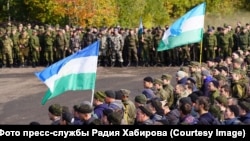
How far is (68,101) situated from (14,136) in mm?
8609

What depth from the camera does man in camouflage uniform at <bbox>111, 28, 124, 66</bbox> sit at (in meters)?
21.3

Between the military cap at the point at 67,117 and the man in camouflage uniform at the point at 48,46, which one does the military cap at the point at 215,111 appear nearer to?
the military cap at the point at 67,117

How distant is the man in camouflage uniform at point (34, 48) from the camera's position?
21344 millimetres

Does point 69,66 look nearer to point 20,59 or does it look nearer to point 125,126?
point 125,126

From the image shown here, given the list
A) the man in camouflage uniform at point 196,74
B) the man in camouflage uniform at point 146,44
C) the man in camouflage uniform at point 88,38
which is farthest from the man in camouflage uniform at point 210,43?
the man in camouflage uniform at point 196,74

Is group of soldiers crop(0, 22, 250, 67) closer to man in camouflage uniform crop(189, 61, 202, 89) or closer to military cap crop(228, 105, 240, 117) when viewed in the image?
man in camouflage uniform crop(189, 61, 202, 89)

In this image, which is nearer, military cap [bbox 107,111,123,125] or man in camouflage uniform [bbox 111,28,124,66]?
military cap [bbox 107,111,123,125]

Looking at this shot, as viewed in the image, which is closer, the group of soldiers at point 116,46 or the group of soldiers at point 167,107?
the group of soldiers at point 167,107

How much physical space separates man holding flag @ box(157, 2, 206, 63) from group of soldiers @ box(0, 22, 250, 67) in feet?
25.7

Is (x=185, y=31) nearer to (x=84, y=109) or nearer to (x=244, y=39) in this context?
(x=84, y=109)

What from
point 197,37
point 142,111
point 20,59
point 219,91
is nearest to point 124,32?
point 20,59

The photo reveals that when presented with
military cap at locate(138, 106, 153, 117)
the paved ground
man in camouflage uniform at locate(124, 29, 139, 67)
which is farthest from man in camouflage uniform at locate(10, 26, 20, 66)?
military cap at locate(138, 106, 153, 117)

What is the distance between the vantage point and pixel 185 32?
43.2 feet

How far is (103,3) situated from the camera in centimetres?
3028
